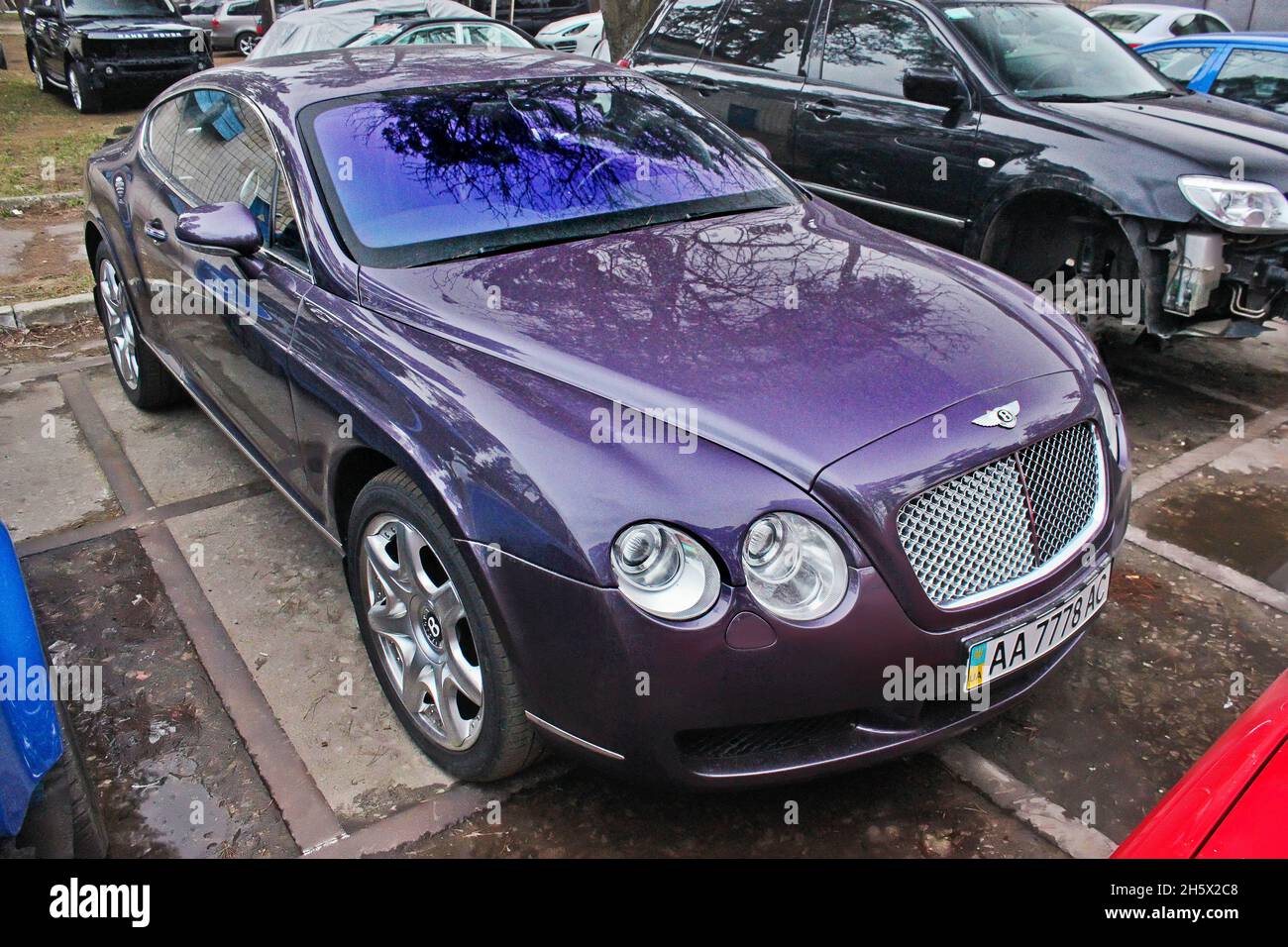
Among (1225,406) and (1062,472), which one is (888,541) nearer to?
(1062,472)

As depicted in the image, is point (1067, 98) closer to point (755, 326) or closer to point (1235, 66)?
point (1235, 66)

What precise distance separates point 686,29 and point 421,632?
17.3 ft

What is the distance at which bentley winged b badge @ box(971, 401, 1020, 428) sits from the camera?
2.30 meters

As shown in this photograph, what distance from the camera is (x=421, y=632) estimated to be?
261 centimetres

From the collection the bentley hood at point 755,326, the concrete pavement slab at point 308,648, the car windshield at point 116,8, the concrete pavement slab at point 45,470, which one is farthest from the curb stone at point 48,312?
the car windshield at point 116,8

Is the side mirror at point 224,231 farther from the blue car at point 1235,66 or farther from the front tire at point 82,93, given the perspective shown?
the front tire at point 82,93

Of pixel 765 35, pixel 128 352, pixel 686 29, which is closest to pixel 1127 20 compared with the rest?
pixel 686 29

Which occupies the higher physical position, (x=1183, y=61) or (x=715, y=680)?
(x=1183, y=61)

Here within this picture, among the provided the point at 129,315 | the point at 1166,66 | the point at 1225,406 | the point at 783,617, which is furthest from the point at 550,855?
the point at 1166,66

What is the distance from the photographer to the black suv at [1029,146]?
4.35m

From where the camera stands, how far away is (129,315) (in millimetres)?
4605

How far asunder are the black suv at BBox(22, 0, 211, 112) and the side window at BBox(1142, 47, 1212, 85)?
1209 cm

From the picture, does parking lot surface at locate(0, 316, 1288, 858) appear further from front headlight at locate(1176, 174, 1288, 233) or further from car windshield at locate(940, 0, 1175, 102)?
car windshield at locate(940, 0, 1175, 102)

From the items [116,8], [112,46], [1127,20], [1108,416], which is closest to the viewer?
[1108,416]
